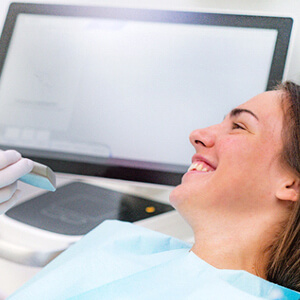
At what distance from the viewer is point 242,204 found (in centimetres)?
79

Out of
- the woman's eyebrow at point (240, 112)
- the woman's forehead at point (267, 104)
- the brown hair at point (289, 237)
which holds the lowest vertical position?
the brown hair at point (289, 237)

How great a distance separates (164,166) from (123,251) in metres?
0.37

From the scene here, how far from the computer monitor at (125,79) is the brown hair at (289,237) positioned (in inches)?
15.9

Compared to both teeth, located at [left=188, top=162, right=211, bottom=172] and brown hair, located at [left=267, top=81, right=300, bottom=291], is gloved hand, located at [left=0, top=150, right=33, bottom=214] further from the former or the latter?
brown hair, located at [left=267, top=81, right=300, bottom=291]

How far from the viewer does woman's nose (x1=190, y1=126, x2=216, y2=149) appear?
877mm

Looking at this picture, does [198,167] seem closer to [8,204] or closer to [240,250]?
[240,250]

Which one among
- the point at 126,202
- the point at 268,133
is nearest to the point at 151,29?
the point at 126,202

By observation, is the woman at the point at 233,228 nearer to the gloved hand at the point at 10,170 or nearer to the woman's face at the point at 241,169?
the woman's face at the point at 241,169

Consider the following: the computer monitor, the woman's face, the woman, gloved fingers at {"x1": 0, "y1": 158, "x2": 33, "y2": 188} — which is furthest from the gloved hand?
the computer monitor

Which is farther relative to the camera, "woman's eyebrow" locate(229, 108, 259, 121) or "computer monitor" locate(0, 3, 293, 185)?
"computer monitor" locate(0, 3, 293, 185)

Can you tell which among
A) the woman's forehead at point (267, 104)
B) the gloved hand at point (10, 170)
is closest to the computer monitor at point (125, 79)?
the woman's forehead at point (267, 104)

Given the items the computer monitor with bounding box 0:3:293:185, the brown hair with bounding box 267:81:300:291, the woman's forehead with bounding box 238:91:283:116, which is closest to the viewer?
the brown hair with bounding box 267:81:300:291

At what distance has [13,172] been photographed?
2.73ft

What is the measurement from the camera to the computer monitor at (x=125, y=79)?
122 centimetres
